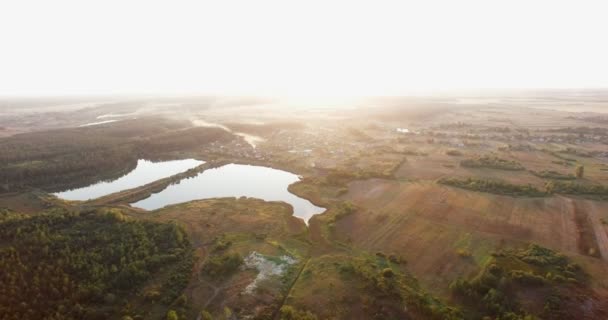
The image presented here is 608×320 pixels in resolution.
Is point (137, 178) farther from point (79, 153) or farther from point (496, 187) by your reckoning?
point (496, 187)

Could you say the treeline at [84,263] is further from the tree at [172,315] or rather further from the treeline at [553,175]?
the treeline at [553,175]

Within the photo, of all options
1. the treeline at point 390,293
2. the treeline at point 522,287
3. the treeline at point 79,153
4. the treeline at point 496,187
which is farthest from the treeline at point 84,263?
the treeline at point 496,187

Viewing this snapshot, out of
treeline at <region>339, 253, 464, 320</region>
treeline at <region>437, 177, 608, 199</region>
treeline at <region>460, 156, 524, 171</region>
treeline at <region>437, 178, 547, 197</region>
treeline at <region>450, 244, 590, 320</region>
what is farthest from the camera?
treeline at <region>460, 156, 524, 171</region>

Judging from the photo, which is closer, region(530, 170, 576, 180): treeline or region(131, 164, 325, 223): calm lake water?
region(131, 164, 325, 223): calm lake water

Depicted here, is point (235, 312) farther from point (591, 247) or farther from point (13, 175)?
point (13, 175)

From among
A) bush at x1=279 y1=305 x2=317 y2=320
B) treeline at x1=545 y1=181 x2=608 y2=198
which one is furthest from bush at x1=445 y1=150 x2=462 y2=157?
bush at x1=279 y1=305 x2=317 y2=320

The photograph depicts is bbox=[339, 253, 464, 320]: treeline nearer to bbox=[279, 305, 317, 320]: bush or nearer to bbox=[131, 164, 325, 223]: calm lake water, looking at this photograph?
bbox=[279, 305, 317, 320]: bush

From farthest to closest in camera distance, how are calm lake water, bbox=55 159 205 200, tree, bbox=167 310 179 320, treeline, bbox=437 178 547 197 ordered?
calm lake water, bbox=55 159 205 200, treeline, bbox=437 178 547 197, tree, bbox=167 310 179 320
